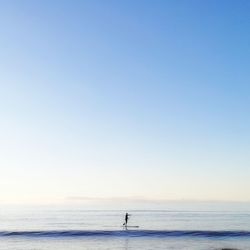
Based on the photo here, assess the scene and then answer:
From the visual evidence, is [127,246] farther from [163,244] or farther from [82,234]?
[82,234]

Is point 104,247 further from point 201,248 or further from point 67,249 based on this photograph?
point 201,248

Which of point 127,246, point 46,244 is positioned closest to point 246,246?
point 127,246

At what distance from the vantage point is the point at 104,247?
40469 millimetres

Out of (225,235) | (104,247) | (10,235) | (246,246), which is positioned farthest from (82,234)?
(246,246)

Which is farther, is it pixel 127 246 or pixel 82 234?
pixel 82 234

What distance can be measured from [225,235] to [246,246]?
1272cm

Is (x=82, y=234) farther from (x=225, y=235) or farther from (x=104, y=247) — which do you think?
(x=225, y=235)

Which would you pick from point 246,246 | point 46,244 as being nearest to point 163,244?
point 246,246

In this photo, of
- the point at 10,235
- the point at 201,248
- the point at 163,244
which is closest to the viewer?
the point at 201,248

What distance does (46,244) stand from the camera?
43438mm

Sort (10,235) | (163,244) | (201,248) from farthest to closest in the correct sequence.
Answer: (10,235) < (163,244) < (201,248)

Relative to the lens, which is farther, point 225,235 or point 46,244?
point 225,235

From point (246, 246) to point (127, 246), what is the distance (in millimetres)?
12364

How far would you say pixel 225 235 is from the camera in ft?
177
